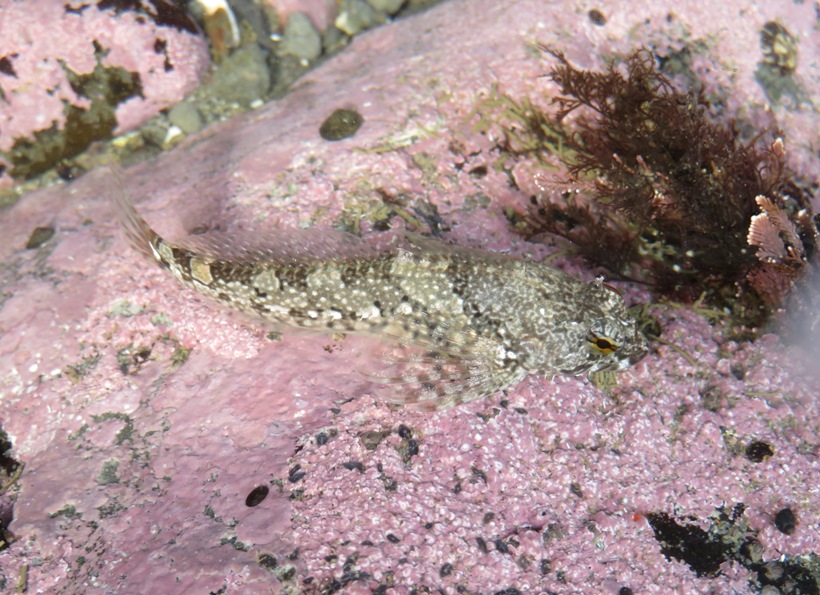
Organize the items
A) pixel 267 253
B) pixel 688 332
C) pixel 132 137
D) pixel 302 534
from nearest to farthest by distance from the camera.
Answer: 1. pixel 302 534
2. pixel 267 253
3. pixel 688 332
4. pixel 132 137

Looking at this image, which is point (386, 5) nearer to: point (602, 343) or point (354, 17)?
point (354, 17)

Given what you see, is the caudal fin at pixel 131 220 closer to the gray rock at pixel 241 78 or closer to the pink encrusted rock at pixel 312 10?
the gray rock at pixel 241 78

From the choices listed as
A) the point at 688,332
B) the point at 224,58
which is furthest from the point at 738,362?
the point at 224,58

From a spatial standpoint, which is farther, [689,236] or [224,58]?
[224,58]

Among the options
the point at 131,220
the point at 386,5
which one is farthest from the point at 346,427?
the point at 386,5

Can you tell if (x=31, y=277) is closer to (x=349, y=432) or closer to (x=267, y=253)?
(x=267, y=253)

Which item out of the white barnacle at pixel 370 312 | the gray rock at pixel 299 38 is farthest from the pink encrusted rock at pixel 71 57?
the white barnacle at pixel 370 312

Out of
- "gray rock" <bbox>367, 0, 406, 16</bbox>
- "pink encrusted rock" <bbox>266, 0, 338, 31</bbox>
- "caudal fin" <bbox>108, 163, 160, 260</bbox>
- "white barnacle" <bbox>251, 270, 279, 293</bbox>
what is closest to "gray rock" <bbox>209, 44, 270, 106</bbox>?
"pink encrusted rock" <bbox>266, 0, 338, 31</bbox>
